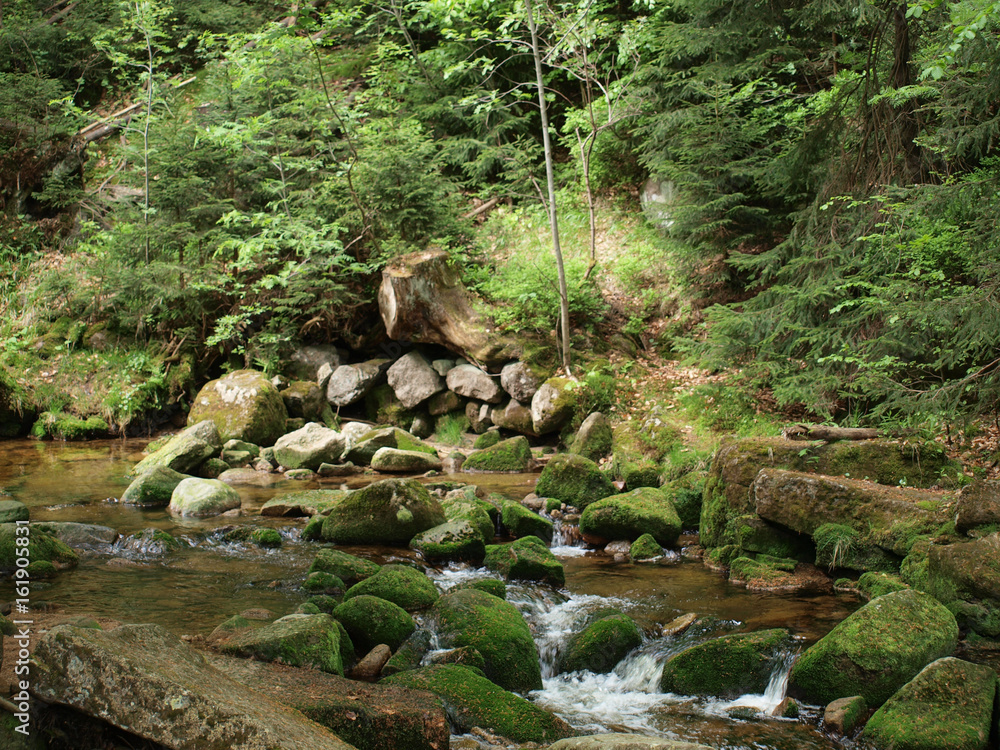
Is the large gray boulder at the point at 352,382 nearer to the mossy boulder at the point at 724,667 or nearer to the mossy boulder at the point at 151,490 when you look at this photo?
the mossy boulder at the point at 151,490

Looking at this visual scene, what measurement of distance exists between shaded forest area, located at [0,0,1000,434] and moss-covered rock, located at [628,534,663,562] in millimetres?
2765

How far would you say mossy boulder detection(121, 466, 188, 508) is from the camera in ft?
29.8

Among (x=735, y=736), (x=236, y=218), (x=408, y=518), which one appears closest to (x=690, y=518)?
(x=408, y=518)

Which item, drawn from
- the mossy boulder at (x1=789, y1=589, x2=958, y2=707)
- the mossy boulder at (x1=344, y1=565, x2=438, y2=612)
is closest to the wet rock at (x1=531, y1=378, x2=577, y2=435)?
the mossy boulder at (x1=344, y1=565, x2=438, y2=612)

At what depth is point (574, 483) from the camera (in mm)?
9078

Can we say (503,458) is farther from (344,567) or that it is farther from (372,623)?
(372,623)

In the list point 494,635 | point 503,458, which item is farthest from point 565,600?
point 503,458

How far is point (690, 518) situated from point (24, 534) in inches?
285

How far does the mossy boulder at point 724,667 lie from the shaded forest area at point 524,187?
3231mm

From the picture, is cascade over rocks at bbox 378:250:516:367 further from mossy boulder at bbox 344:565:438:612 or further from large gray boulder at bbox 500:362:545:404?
mossy boulder at bbox 344:565:438:612

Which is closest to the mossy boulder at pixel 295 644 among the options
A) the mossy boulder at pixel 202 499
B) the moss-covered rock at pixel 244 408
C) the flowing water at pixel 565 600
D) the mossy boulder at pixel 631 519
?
the flowing water at pixel 565 600

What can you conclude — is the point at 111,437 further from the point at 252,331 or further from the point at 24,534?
the point at 24,534

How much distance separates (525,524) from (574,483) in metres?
1.43

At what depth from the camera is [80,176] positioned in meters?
18.9
